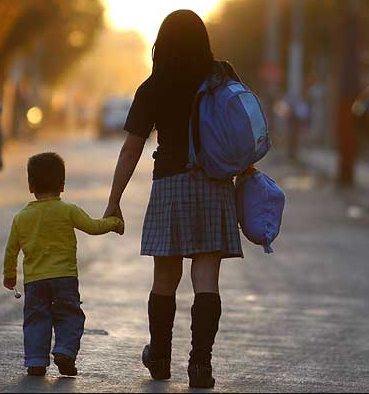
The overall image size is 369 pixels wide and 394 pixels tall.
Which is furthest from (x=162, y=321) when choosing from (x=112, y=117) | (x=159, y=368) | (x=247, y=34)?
(x=247, y=34)

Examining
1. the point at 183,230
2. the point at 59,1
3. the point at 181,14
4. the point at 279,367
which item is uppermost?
the point at 59,1

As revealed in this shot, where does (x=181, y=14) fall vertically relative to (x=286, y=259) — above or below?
above

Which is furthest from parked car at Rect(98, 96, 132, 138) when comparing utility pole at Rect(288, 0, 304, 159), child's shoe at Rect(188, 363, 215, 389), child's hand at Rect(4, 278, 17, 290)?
child's shoe at Rect(188, 363, 215, 389)

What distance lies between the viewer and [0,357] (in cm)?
762

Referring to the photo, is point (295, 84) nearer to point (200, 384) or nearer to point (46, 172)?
point (46, 172)

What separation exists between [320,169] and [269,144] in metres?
29.3

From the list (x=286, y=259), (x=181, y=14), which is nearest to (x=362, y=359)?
(x=181, y=14)

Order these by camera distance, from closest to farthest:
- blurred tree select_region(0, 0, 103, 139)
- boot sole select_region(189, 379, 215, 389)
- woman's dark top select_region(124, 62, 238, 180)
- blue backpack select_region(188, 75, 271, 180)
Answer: boot sole select_region(189, 379, 215, 389) → blue backpack select_region(188, 75, 271, 180) → woman's dark top select_region(124, 62, 238, 180) → blurred tree select_region(0, 0, 103, 139)

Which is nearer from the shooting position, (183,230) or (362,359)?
(183,230)

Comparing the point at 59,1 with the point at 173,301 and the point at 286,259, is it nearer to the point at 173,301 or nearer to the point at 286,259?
the point at 286,259

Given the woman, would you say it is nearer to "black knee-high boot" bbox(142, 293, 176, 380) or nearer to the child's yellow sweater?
"black knee-high boot" bbox(142, 293, 176, 380)

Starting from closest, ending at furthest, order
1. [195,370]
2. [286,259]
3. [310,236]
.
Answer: [195,370] < [286,259] < [310,236]

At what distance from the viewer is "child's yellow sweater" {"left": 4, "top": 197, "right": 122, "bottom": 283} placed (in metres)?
6.73

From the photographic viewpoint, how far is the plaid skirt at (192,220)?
22.0ft
